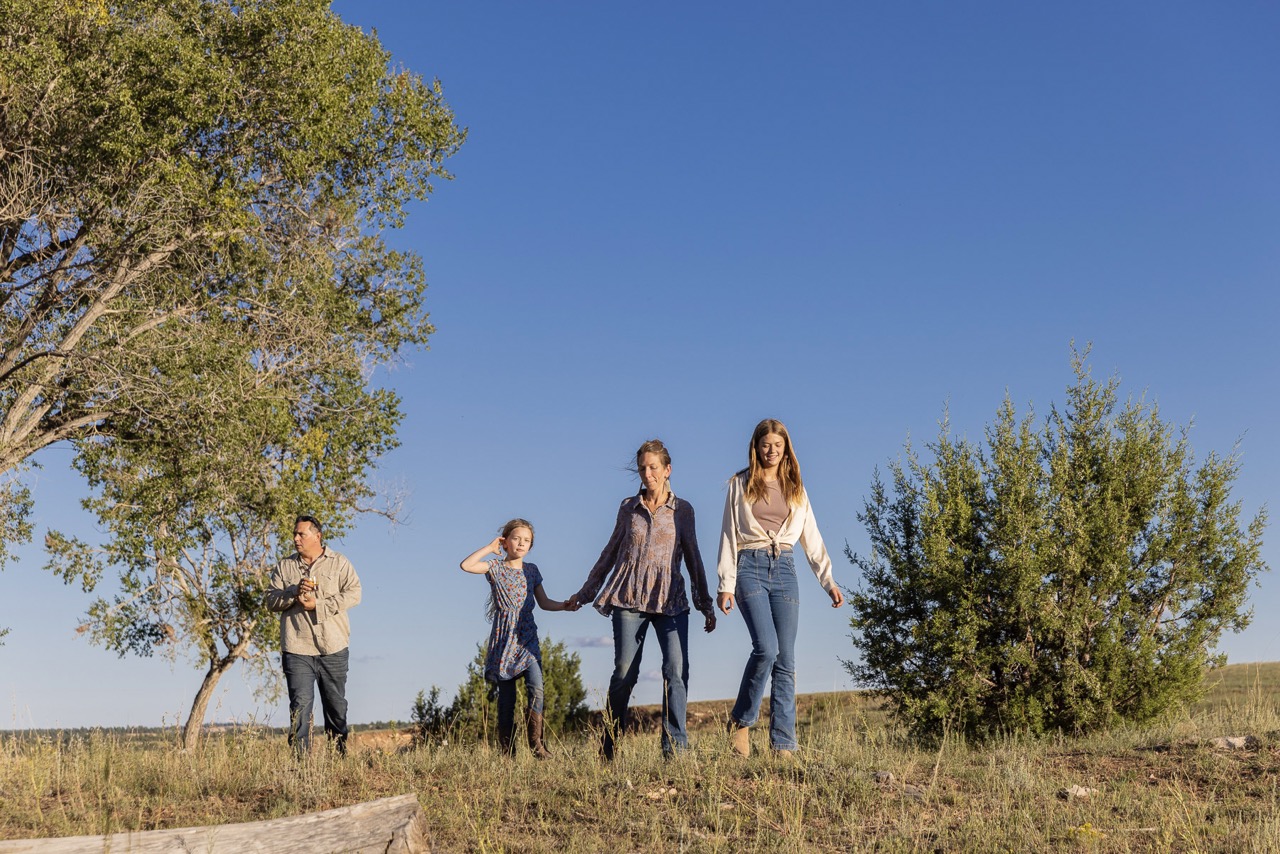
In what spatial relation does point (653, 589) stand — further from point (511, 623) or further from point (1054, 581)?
point (1054, 581)

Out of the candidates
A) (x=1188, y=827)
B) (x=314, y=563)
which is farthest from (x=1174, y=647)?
(x=314, y=563)

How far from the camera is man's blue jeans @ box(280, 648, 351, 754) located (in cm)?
900

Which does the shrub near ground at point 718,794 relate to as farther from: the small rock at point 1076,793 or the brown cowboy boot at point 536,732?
the brown cowboy boot at point 536,732

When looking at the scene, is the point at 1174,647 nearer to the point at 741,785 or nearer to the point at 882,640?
the point at 882,640

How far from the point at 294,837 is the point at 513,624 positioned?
11.4 feet

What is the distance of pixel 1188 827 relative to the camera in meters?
6.61

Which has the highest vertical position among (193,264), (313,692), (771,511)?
(193,264)

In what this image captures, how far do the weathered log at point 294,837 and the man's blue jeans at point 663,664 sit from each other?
2193mm

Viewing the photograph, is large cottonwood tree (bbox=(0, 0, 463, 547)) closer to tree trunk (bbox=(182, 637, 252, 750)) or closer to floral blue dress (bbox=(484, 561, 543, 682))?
tree trunk (bbox=(182, 637, 252, 750))

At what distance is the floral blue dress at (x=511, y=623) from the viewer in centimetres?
899

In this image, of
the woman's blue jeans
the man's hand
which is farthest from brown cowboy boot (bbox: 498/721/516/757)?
the woman's blue jeans

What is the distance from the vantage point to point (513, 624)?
904 centimetres

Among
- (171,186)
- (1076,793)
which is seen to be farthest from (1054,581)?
(171,186)

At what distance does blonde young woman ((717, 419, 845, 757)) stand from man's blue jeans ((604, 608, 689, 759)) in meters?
0.41
